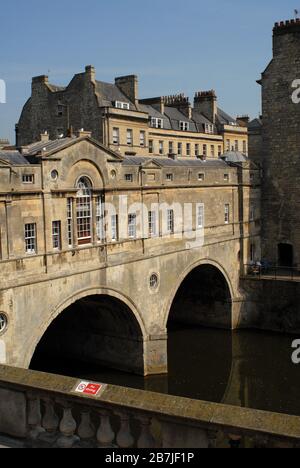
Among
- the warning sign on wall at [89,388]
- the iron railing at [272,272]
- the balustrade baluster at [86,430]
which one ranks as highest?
the warning sign on wall at [89,388]

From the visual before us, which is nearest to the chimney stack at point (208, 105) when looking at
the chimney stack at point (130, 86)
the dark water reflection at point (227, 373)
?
the chimney stack at point (130, 86)

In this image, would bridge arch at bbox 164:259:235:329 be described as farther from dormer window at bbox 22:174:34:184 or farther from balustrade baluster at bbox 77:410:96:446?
balustrade baluster at bbox 77:410:96:446

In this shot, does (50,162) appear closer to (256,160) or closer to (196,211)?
(196,211)

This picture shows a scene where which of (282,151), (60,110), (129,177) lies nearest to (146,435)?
(129,177)

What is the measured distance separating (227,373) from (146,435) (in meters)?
21.2

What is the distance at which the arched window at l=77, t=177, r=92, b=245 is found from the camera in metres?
21.4

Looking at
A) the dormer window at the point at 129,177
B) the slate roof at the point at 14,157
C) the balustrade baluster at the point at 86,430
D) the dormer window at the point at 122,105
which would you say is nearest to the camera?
the balustrade baluster at the point at 86,430

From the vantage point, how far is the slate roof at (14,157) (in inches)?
750

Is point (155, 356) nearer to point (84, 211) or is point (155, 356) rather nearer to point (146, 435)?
point (84, 211)

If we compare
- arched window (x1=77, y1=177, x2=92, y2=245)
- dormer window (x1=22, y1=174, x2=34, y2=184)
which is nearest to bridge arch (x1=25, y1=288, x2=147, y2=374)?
arched window (x1=77, y1=177, x2=92, y2=245)

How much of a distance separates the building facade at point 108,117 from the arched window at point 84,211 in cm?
1497

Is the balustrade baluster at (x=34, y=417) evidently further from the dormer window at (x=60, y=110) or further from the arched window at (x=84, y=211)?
the dormer window at (x=60, y=110)

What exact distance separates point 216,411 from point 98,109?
117 ft

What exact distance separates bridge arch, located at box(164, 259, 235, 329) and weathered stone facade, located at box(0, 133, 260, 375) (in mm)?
150
